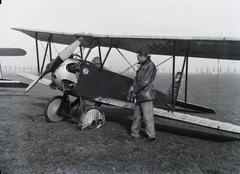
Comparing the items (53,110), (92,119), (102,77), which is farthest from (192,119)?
(53,110)

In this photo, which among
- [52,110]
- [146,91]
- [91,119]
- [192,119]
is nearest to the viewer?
[146,91]

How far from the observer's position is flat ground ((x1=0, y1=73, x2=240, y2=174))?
337cm

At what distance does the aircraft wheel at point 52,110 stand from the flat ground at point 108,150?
23cm

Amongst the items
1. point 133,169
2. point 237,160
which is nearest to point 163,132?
point 237,160

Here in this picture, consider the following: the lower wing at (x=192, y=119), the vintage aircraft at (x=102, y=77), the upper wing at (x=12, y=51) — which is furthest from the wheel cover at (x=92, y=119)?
the upper wing at (x=12, y=51)

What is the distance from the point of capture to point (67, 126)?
5766 millimetres

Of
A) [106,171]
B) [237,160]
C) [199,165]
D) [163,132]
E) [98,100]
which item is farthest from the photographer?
[98,100]

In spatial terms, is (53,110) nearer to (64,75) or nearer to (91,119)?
(64,75)

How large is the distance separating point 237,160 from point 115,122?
345 cm

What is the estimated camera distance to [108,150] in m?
4.11

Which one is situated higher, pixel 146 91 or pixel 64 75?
pixel 64 75

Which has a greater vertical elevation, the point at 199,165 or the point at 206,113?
the point at 199,165

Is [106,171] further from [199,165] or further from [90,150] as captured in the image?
[199,165]

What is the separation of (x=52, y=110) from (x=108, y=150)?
274 cm
